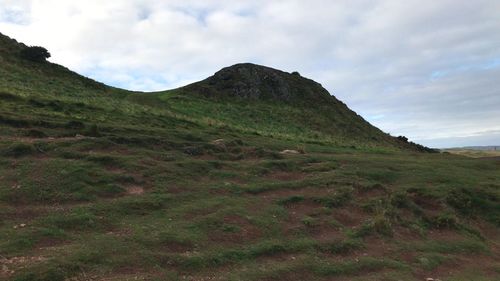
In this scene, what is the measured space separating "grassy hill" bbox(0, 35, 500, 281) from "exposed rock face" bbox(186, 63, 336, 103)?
33702 millimetres

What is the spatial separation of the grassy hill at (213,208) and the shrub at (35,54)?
59.5 feet

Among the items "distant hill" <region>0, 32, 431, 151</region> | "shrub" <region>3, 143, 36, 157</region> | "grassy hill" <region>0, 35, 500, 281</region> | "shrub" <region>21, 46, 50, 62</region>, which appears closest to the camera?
"grassy hill" <region>0, 35, 500, 281</region>

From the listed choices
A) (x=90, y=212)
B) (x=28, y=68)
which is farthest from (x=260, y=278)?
(x=28, y=68)

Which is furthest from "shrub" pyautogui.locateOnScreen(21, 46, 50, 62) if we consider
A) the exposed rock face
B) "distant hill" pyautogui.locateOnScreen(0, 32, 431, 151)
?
the exposed rock face

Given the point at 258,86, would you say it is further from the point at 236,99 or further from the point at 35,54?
the point at 35,54

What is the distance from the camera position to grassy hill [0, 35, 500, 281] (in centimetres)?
1401

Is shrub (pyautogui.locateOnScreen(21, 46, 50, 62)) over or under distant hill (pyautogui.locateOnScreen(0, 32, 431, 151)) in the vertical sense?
over

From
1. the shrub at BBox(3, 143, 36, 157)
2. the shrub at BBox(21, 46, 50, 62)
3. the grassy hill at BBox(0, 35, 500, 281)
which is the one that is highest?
the shrub at BBox(21, 46, 50, 62)

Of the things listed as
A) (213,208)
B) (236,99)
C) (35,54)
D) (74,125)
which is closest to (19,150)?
(74,125)

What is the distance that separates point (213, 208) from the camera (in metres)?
18.8

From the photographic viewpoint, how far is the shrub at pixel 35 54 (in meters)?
53.6

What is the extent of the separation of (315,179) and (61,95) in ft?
89.8

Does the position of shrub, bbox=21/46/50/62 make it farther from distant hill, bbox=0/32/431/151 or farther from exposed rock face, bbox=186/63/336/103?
exposed rock face, bbox=186/63/336/103

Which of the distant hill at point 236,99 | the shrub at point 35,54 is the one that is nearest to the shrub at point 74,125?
the distant hill at point 236,99
